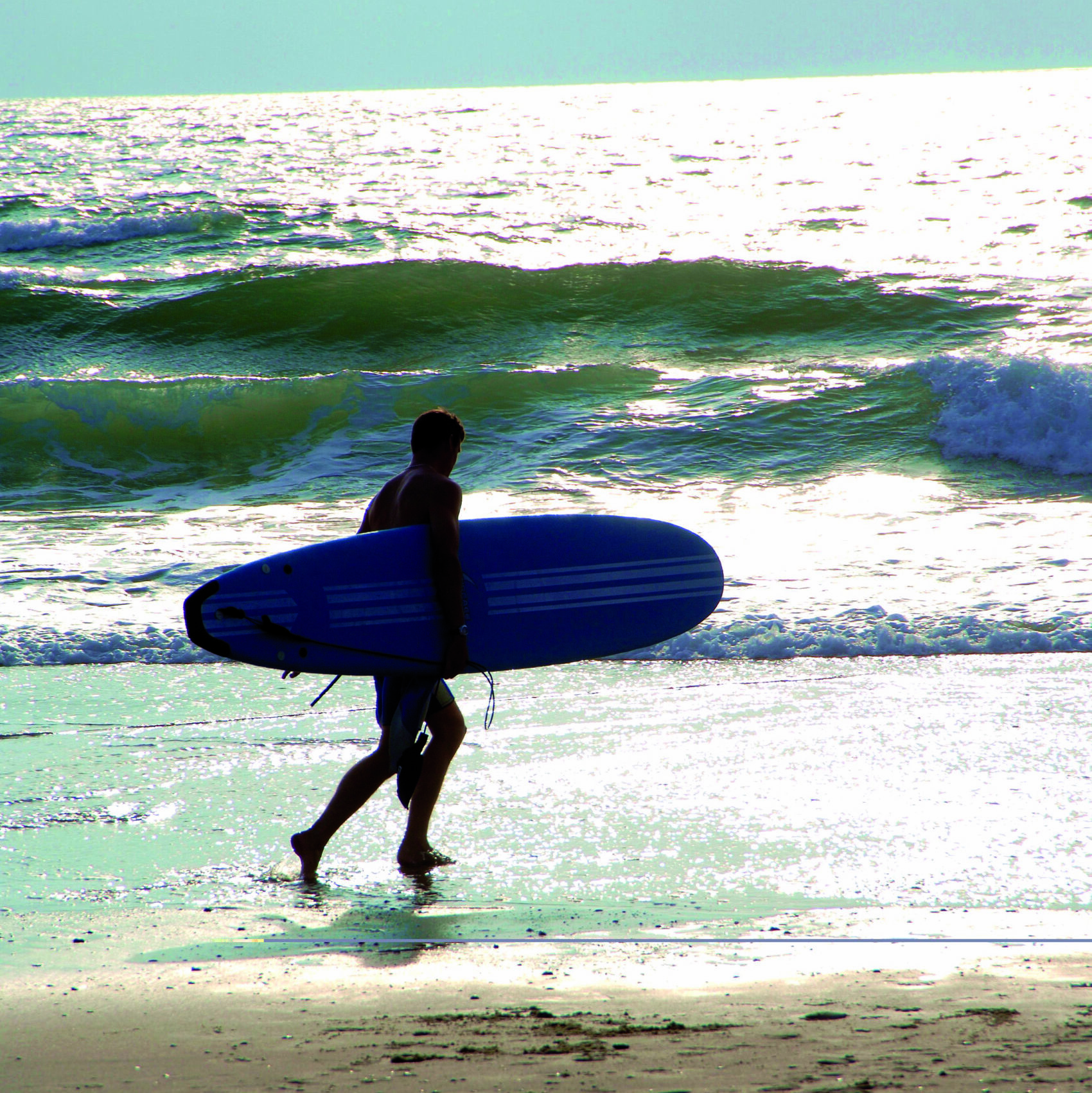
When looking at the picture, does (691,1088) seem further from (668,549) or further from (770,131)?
(770,131)

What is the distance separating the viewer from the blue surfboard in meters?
2.92

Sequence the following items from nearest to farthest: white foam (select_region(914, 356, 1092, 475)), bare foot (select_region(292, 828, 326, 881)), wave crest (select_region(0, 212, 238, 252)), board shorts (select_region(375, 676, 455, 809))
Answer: bare foot (select_region(292, 828, 326, 881)) < board shorts (select_region(375, 676, 455, 809)) < white foam (select_region(914, 356, 1092, 475)) < wave crest (select_region(0, 212, 238, 252))

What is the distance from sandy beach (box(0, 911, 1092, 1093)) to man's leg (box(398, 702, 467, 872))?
0.51 metres

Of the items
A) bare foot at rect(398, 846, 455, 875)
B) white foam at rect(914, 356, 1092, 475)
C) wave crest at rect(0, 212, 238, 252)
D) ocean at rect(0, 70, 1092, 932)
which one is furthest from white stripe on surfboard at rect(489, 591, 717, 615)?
wave crest at rect(0, 212, 238, 252)

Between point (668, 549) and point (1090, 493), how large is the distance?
18.9ft

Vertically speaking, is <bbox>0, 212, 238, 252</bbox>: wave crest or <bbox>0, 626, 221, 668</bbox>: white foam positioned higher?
<bbox>0, 212, 238, 252</bbox>: wave crest

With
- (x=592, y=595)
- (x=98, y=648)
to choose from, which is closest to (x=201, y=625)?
(x=592, y=595)

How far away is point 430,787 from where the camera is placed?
9.10 feet

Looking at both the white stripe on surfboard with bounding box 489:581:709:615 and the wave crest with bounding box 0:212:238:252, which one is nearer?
the white stripe on surfboard with bounding box 489:581:709:615

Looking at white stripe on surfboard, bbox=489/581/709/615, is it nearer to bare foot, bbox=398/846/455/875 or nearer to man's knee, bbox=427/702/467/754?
man's knee, bbox=427/702/467/754

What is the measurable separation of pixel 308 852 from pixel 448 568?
77 centimetres

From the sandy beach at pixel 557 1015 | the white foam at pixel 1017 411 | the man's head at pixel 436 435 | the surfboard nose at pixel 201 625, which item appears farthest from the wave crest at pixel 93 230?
the sandy beach at pixel 557 1015

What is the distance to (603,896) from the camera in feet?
8.20

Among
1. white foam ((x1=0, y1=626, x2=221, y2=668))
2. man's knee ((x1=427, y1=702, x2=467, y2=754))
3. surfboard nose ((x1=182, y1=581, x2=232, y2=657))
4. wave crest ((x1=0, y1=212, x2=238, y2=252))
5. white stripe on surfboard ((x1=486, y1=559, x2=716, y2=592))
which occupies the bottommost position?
man's knee ((x1=427, y1=702, x2=467, y2=754))
